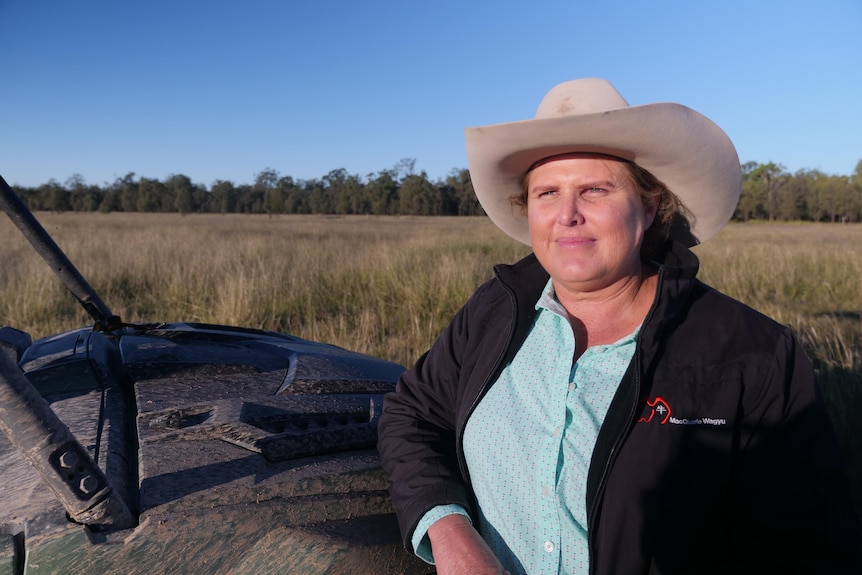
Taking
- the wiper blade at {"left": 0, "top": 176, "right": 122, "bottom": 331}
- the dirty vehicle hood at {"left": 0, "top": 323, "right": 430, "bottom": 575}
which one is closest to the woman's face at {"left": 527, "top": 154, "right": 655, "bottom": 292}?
the dirty vehicle hood at {"left": 0, "top": 323, "right": 430, "bottom": 575}

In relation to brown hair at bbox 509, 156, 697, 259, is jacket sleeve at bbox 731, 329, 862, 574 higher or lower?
lower

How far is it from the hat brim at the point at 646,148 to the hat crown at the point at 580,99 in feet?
0.18

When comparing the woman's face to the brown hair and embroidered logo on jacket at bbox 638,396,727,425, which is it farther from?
embroidered logo on jacket at bbox 638,396,727,425

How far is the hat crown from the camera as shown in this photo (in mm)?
1810

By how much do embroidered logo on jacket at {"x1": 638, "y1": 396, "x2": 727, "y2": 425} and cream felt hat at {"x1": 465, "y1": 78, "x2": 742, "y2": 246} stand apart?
2.36 feet

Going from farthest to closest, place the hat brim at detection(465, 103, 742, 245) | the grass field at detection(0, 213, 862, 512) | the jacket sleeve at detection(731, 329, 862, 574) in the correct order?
the grass field at detection(0, 213, 862, 512), the hat brim at detection(465, 103, 742, 245), the jacket sleeve at detection(731, 329, 862, 574)

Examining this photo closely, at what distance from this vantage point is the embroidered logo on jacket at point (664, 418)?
1.44 metres

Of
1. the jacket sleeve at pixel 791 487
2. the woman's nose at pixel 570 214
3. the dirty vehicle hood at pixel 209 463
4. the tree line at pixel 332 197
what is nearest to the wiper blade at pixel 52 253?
the dirty vehicle hood at pixel 209 463

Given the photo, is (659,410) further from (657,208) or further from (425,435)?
(657,208)

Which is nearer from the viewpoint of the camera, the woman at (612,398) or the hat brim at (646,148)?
the woman at (612,398)

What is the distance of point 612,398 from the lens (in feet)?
5.14

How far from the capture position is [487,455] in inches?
66.0

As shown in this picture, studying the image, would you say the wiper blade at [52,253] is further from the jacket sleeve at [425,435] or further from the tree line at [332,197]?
the tree line at [332,197]

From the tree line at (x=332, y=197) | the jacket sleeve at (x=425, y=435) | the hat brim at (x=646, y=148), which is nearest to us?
the jacket sleeve at (x=425, y=435)
